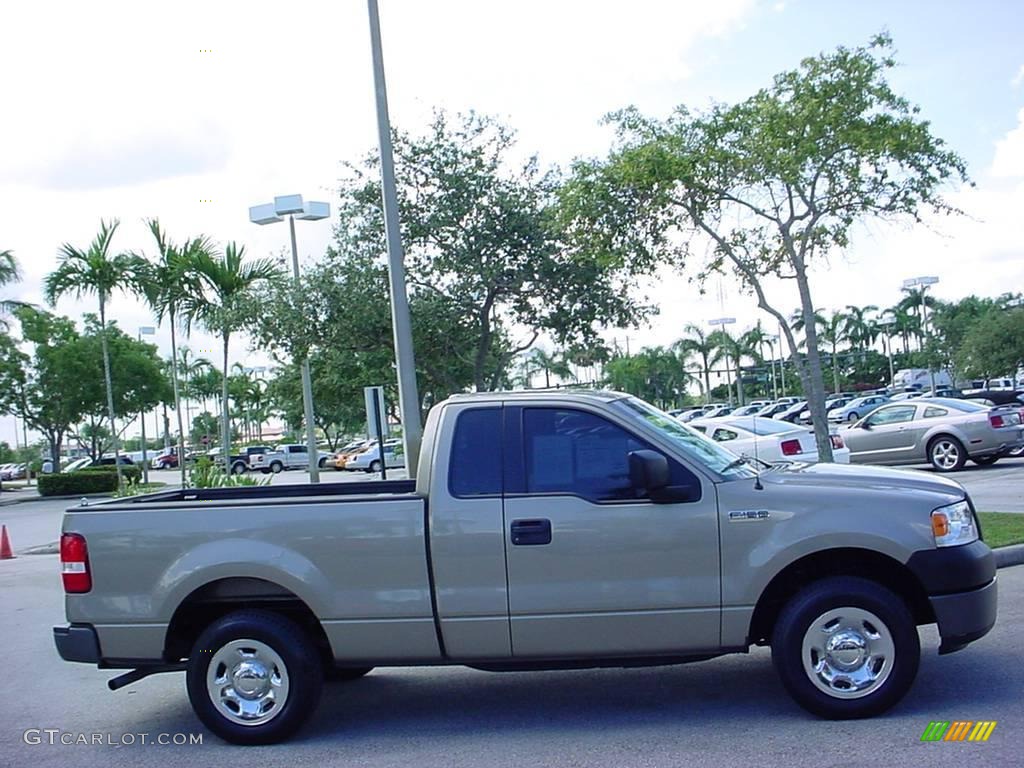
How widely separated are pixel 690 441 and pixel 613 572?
3.37ft

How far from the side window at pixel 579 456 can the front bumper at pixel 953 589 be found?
1353 millimetres

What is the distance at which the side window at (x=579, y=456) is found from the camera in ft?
20.7

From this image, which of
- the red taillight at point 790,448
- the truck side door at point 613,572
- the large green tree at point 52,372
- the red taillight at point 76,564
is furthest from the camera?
the large green tree at point 52,372

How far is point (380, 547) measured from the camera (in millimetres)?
6309

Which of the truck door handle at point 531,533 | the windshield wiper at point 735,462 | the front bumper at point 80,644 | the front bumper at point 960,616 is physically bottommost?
the front bumper at point 960,616

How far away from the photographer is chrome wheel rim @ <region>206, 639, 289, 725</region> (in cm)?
641

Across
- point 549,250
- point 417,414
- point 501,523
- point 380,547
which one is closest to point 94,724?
point 380,547

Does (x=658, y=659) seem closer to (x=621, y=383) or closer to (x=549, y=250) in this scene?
(x=549, y=250)

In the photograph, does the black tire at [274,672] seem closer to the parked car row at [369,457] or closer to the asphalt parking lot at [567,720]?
the asphalt parking lot at [567,720]

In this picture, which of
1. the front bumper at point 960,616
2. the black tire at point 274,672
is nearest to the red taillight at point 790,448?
the front bumper at point 960,616

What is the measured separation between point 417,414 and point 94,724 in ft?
20.8

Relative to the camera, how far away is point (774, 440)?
58.6ft

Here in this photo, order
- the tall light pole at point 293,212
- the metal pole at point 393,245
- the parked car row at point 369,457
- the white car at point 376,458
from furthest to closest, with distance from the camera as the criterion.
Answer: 1. the parked car row at point 369,457
2. the white car at point 376,458
3. the tall light pole at point 293,212
4. the metal pole at point 393,245

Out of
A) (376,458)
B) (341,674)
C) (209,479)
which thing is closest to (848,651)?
(341,674)
